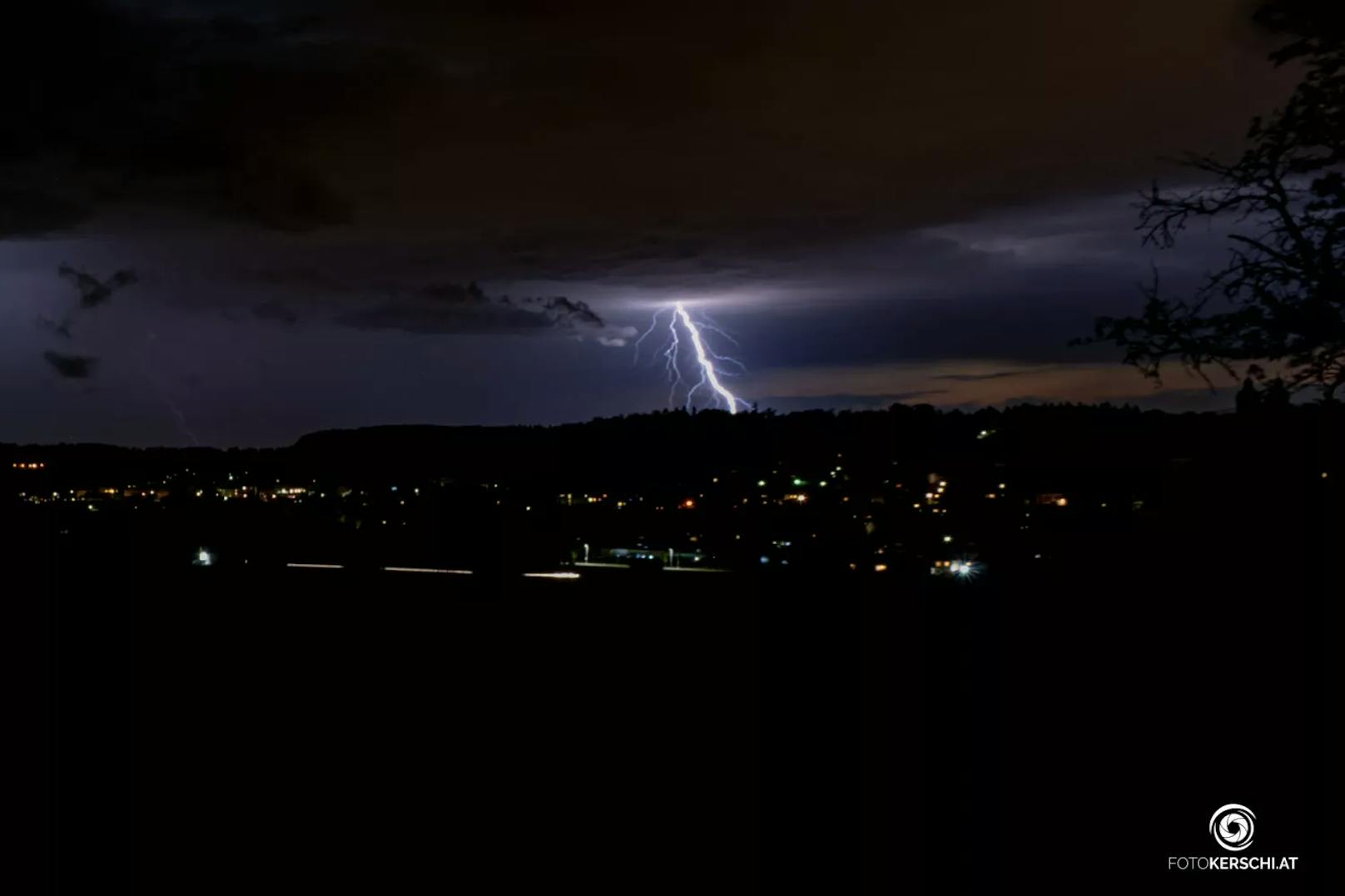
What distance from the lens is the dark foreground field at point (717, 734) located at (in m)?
3.20

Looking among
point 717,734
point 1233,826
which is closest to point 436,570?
point 717,734

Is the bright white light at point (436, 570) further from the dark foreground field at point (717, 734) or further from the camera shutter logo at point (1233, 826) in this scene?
the camera shutter logo at point (1233, 826)

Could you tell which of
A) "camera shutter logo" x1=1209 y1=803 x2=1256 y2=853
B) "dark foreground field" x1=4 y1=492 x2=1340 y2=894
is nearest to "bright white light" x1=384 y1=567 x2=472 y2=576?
"dark foreground field" x1=4 y1=492 x2=1340 y2=894

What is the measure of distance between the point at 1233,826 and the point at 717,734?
1.68 meters

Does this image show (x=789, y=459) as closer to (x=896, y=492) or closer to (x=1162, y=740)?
(x=896, y=492)

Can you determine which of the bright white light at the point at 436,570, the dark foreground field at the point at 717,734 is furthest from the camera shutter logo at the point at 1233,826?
the bright white light at the point at 436,570

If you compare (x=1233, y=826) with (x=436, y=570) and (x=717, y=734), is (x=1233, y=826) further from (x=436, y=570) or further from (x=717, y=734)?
(x=436, y=570)

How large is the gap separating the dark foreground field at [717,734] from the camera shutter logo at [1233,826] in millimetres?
39

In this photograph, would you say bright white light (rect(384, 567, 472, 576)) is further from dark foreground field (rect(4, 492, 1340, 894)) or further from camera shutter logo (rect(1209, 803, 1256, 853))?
camera shutter logo (rect(1209, 803, 1256, 853))

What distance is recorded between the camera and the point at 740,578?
3744mm

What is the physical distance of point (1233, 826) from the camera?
3.22m

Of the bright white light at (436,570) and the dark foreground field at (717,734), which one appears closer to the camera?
the dark foreground field at (717,734)

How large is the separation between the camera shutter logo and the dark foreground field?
1.5 inches

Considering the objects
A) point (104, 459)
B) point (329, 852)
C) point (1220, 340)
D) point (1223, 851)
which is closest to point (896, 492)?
point (1220, 340)
